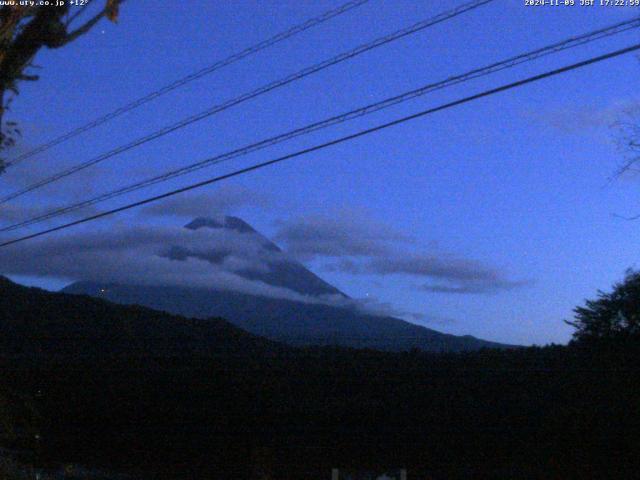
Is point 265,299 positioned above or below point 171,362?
A: above

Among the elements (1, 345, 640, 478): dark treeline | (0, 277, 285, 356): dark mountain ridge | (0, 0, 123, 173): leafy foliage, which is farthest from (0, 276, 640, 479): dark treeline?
(0, 0, 123, 173): leafy foliage

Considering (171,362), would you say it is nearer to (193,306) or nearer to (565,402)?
(565,402)

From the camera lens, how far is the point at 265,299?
162 ft

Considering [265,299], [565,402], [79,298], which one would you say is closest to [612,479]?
[565,402]

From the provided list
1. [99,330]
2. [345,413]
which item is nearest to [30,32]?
[345,413]

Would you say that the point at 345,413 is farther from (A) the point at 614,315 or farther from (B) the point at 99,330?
(B) the point at 99,330

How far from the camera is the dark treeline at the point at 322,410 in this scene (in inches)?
593

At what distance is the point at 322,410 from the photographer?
59.8ft

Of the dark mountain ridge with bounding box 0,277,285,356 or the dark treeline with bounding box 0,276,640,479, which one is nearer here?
the dark treeline with bounding box 0,276,640,479

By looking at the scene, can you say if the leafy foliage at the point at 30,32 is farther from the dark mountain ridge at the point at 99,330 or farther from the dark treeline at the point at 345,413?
the dark mountain ridge at the point at 99,330

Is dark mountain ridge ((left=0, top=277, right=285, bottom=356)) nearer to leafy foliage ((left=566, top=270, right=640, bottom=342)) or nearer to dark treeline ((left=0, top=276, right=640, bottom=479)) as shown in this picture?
dark treeline ((left=0, top=276, right=640, bottom=479))

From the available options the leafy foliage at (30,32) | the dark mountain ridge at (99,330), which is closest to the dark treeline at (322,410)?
the dark mountain ridge at (99,330)

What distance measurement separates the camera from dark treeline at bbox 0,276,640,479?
1505 centimetres

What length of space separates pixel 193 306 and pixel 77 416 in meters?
26.8
